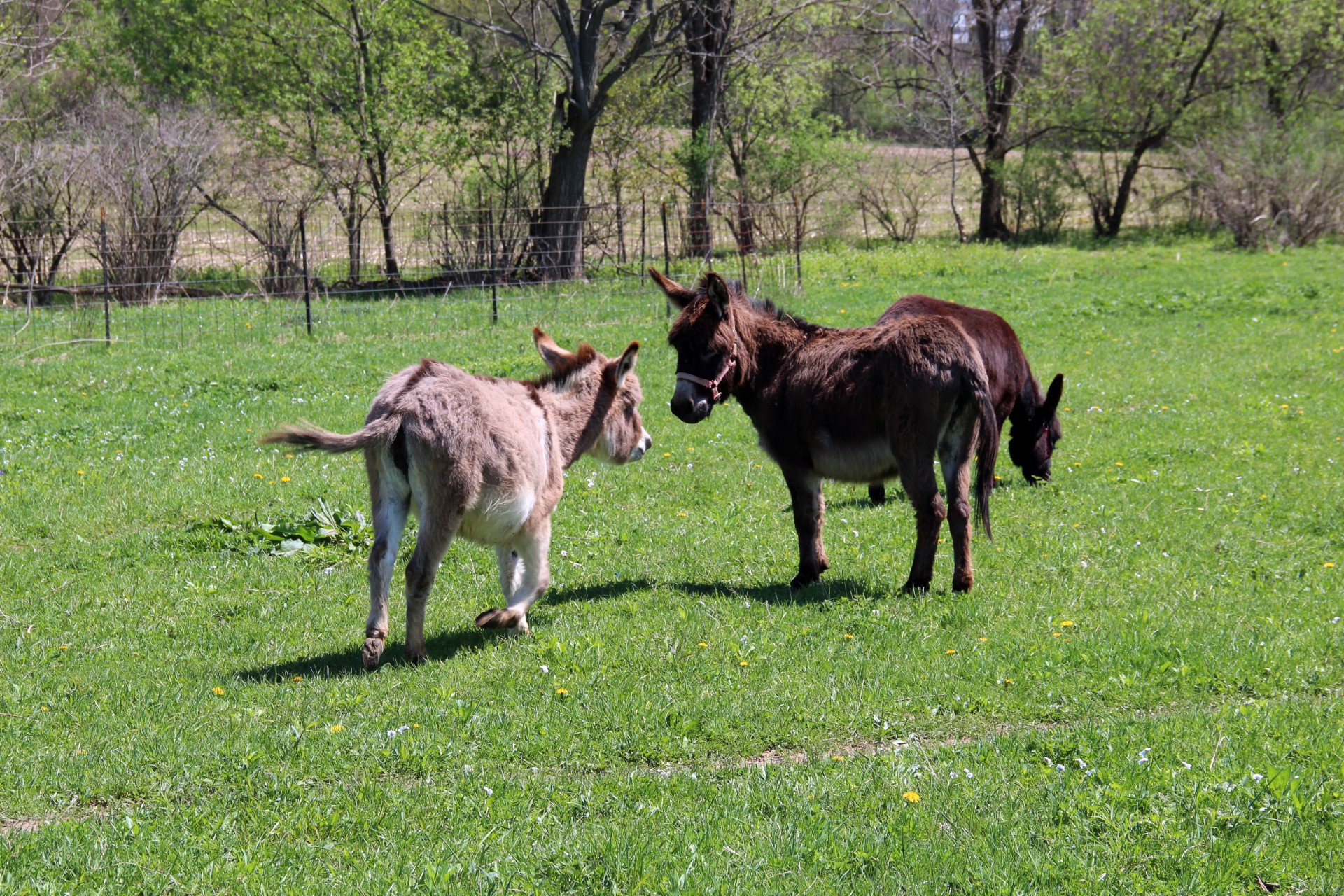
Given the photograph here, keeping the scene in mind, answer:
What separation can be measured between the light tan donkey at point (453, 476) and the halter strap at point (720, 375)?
96 cm

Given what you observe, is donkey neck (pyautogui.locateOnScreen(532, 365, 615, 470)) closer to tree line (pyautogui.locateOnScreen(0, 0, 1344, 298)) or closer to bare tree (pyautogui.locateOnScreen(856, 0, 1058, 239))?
tree line (pyautogui.locateOnScreen(0, 0, 1344, 298))

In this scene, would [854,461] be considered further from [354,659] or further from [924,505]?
[354,659]

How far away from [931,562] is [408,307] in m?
14.0

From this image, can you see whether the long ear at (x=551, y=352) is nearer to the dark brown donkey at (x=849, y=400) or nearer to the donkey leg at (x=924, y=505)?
the dark brown donkey at (x=849, y=400)

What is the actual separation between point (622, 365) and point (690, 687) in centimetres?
256

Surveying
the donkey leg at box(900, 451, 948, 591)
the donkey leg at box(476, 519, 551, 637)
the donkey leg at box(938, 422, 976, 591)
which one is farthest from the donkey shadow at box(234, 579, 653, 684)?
the donkey leg at box(938, 422, 976, 591)

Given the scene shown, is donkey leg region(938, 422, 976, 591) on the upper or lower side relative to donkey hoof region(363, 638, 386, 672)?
upper

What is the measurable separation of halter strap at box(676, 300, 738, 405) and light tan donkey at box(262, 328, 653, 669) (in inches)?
37.9

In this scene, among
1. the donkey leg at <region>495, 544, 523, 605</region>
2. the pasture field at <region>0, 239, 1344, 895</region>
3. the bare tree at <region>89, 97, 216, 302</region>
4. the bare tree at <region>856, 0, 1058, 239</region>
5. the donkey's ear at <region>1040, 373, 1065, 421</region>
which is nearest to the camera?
the pasture field at <region>0, 239, 1344, 895</region>

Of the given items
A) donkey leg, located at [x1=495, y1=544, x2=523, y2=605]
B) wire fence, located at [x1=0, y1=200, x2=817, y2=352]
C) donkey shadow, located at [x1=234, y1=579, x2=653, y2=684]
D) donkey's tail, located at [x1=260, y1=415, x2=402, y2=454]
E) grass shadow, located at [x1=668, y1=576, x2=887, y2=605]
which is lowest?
donkey shadow, located at [x1=234, y1=579, x2=653, y2=684]

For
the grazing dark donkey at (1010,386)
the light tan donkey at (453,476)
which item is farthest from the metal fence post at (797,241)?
the light tan donkey at (453,476)

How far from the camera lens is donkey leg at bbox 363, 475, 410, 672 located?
5691mm

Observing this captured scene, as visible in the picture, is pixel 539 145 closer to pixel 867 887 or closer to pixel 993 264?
pixel 993 264

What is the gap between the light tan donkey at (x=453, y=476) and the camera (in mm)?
5680
